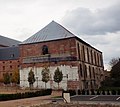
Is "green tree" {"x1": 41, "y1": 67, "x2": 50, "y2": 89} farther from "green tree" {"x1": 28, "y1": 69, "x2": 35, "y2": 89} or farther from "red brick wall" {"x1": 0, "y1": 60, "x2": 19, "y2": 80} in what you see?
"red brick wall" {"x1": 0, "y1": 60, "x2": 19, "y2": 80}

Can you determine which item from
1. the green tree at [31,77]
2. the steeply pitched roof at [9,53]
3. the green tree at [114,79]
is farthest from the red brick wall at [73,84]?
the steeply pitched roof at [9,53]

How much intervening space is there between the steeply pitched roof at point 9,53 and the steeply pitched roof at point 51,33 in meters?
20.6

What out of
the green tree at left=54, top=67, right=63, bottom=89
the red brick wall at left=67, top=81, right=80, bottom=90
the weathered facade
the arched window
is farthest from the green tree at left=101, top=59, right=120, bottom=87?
the weathered facade

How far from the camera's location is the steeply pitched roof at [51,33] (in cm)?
4903

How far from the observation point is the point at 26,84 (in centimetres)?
5022

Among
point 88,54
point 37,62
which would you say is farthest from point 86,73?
point 37,62

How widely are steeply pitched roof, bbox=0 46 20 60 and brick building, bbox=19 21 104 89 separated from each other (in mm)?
19836

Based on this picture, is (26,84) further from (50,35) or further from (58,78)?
(50,35)

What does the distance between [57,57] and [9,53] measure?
99.1 feet

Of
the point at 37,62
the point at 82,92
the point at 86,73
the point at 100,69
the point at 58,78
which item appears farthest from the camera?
the point at 100,69

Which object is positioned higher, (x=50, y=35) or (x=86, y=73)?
(x=50, y=35)

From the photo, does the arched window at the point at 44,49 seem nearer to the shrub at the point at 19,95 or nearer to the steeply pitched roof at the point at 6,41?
the shrub at the point at 19,95

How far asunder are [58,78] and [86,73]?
33.2 ft

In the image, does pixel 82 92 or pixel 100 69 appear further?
pixel 100 69
